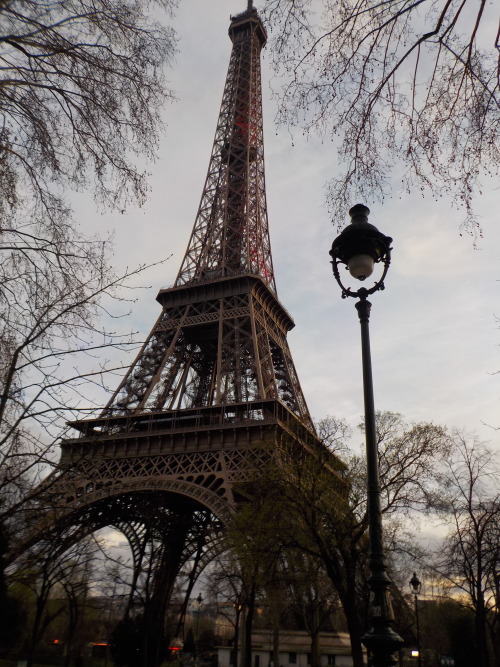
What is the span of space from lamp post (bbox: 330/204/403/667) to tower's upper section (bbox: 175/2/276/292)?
33737 millimetres

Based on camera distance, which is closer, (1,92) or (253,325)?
(1,92)

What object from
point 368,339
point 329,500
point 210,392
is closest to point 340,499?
point 329,500

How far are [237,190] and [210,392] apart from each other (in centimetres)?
1910

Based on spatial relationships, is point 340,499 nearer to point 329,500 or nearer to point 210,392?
point 329,500

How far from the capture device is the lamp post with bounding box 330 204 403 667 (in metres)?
5.78

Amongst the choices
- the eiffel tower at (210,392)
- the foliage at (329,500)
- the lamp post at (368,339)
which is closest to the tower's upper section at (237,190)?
the eiffel tower at (210,392)

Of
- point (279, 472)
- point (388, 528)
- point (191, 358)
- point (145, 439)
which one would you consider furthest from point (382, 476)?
point (191, 358)

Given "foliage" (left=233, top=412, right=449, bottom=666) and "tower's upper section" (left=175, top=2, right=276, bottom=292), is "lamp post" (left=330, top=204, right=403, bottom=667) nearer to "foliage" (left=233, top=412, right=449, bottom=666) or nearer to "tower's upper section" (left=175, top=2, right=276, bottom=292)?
"foliage" (left=233, top=412, right=449, bottom=666)

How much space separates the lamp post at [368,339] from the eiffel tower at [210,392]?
14.8 metres

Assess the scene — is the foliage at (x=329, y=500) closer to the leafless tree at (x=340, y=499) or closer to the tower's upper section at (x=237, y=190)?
the leafless tree at (x=340, y=499)

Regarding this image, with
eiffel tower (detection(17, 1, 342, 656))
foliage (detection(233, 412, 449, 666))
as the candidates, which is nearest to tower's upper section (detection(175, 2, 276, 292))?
eiffel tower (detection(17, 1, 342, 656))

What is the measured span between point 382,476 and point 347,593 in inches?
171

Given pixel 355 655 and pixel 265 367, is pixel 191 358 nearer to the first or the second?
pixel 265 367

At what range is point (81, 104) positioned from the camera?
292 inches
